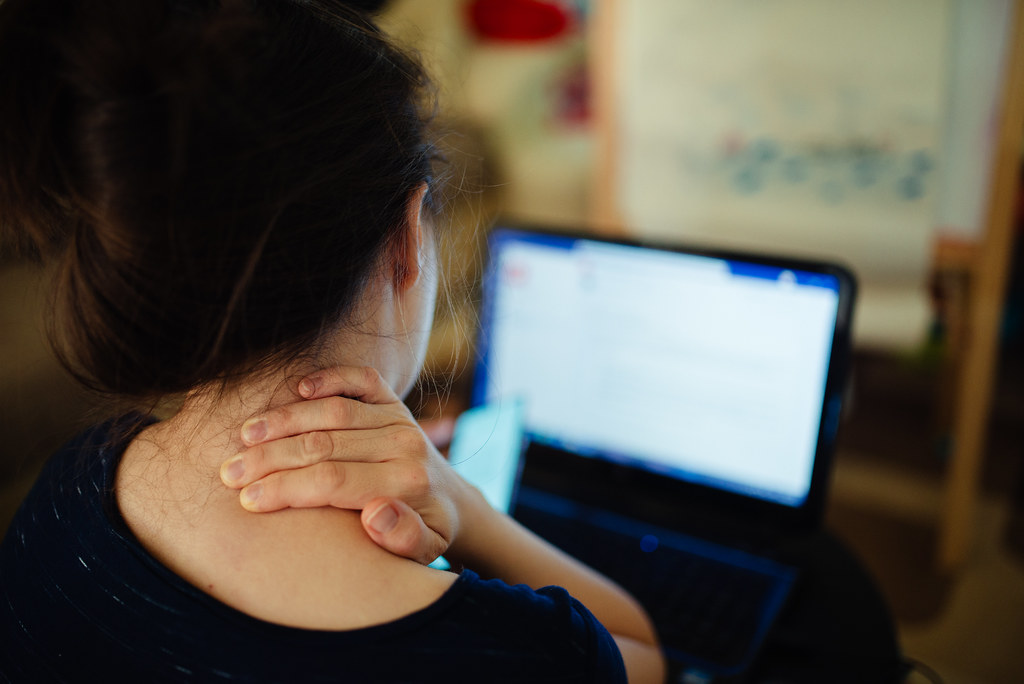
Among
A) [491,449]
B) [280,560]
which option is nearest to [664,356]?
[491,449]

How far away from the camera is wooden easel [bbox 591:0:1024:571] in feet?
4.39

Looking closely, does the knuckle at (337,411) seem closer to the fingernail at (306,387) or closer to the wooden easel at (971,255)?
the fingernail at (306,387)

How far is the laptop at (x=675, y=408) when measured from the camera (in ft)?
A: 2.68

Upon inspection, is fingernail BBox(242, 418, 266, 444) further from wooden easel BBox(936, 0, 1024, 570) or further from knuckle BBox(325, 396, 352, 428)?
wooden easel BBox(936, 0, 1024, 570)

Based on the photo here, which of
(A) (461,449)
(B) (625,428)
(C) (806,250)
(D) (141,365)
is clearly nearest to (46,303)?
(D) (141,365)

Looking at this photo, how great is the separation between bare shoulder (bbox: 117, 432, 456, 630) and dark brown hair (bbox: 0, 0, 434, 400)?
0.30ft

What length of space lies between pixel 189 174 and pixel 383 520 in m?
0.25

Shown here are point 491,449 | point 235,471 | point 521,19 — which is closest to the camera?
point 235,471

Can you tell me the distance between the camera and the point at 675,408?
3.00ft

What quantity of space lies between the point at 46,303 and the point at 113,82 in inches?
7.4

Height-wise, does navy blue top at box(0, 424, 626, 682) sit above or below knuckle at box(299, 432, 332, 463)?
below

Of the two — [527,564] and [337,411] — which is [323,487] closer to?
[337,411]

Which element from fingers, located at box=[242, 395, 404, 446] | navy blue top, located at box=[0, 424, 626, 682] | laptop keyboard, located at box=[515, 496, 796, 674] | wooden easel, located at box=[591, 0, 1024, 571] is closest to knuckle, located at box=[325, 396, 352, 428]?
fingers, located at box=[242, 395, 404, 446]

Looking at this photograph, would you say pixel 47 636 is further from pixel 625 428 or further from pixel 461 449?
pixel 625 428
